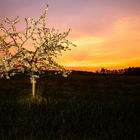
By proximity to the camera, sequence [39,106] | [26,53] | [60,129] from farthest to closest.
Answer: [26,53], [39,106], [60,129]

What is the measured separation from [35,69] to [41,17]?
4.15 metres

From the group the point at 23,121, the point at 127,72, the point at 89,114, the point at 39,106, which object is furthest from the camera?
the point at 127,72

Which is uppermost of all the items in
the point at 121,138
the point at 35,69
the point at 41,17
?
the point at 41,17

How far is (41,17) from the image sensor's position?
24.5 meters

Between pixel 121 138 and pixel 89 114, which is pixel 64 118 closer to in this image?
pixel 89 114

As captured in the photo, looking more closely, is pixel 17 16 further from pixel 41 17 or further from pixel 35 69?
pixel 35 69

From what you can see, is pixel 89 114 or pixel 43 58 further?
pixel 43 58

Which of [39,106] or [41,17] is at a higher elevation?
[41,17]

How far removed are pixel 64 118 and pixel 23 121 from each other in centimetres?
197

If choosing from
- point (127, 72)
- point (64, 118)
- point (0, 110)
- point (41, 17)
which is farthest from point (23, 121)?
point (127, 72)

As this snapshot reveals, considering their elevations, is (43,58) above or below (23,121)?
above

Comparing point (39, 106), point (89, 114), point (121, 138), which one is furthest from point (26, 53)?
point (121, 138)

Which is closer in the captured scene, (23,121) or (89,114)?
(23,121)

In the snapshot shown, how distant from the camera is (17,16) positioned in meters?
24.8
